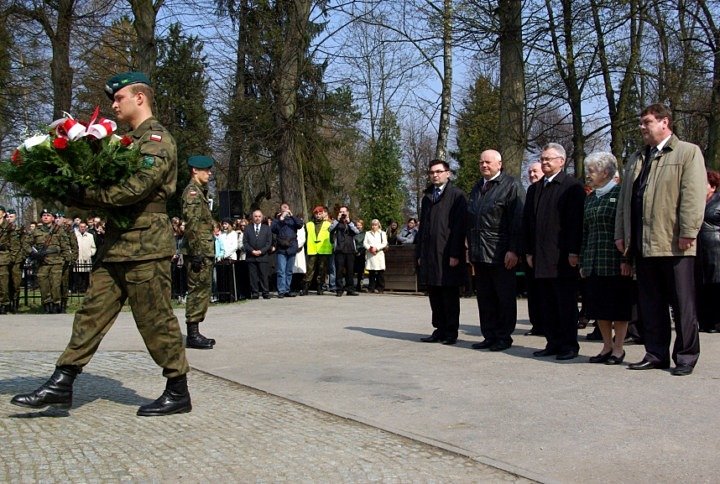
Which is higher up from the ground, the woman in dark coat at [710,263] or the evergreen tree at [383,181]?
the evergreen tree at [383,181]

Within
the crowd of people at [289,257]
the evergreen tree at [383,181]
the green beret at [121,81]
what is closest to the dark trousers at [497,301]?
the green beret at [121,81]

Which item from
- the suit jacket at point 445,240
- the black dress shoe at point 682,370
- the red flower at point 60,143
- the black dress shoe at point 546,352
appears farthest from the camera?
the suit jacket at point 445,240

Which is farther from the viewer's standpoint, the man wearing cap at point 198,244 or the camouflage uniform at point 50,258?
the camouflage uniform at point 50,258

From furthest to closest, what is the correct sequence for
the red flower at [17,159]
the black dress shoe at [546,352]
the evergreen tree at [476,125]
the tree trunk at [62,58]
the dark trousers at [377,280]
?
the tree trunk at [62,58] → the evergreen tree at [476,125] → the dark trousers at [377,280] → the black dress shoe at [546,352] → the red flower at [17,159]

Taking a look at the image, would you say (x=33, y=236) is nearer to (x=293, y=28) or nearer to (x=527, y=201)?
(x=527, y=201)

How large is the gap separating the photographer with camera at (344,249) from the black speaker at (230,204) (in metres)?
2.94

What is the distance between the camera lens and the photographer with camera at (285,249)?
744 inches

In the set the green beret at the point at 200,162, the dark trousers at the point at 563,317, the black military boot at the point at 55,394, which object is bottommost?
the black military boot at the point at 55,394

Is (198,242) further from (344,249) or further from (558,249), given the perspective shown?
(344,249)

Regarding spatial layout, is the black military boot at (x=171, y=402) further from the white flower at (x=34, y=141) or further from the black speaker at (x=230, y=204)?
the black speaker at (x=230, y=204)

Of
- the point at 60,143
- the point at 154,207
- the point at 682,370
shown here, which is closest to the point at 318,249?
the point at 682,370

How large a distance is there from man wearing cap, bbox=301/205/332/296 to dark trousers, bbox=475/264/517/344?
405 inches

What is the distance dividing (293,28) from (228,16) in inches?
101

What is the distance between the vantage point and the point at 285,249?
19.0 m
